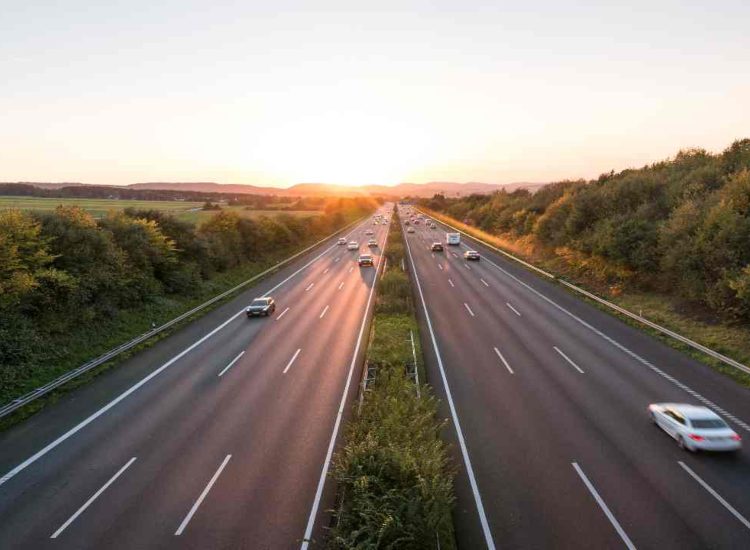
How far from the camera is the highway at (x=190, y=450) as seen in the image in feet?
34.7

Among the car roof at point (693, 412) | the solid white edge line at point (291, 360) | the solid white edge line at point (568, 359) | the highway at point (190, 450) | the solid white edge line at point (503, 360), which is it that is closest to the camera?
the highway at point (190, 450)

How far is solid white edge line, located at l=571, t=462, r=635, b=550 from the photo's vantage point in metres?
9.73

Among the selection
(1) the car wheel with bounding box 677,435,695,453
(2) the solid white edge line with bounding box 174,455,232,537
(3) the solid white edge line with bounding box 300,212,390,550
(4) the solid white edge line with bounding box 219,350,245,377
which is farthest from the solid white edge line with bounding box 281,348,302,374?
(1) the car wheel with bounding box 677,435,695,453

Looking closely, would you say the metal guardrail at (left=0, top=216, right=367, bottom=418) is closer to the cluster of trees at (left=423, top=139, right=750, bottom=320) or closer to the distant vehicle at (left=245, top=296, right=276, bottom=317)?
the distant vehicle at (left=245, top=296, right=276, bottom=317)

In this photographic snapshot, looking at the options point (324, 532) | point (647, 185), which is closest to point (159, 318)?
point (324, 532)

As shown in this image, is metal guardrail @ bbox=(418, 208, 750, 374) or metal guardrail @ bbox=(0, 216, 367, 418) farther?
metal guardrail @ bbox=(418, 208, 750, 374)

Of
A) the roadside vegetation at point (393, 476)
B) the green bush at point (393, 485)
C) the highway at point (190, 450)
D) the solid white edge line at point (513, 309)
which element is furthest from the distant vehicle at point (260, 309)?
the green bush at point (393, 485)

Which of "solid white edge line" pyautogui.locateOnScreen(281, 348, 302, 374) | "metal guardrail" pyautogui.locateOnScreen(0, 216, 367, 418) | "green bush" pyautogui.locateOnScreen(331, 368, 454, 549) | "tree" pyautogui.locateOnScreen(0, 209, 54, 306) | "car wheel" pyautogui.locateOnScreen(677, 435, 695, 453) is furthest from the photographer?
"solid white edge line" pyautogui.locateOnScreen(281, 348, 302, 374)

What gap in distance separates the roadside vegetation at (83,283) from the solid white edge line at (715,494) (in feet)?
76.2

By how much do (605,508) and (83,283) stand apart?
26.0 metres

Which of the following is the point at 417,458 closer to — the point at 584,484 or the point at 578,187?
the point at 584,484

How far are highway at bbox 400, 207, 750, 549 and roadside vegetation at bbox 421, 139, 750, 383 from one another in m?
3.77

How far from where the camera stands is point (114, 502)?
1152cm

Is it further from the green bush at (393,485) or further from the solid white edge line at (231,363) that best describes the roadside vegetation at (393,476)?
the solid white edge line at (231,363)
